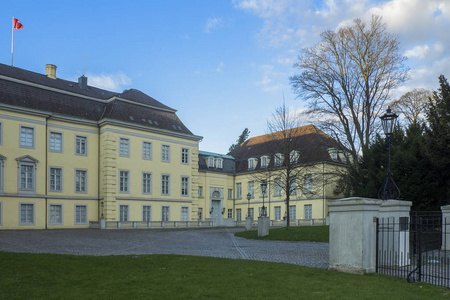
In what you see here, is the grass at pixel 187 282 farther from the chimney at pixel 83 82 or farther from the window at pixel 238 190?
the window at pixel 238 190

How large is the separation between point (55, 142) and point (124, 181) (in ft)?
22.1

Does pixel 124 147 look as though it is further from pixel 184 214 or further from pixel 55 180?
pixel 184 214

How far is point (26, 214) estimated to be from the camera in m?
31.3

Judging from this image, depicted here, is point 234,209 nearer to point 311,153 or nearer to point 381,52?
point 311,153

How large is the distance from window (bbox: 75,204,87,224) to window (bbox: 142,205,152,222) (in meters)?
5.28

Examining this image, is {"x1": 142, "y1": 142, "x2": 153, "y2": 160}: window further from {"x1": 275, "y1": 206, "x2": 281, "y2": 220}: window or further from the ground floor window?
{"x1": 275, "y1": 206, "x2": 281, "y2": 220}: window

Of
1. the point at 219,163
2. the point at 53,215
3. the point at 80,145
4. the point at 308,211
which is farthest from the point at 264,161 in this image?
the point at 53,215

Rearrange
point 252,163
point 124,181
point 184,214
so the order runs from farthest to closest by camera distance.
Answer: point 252,163, point 184,214, point 124,181

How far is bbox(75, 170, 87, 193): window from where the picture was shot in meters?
35.2

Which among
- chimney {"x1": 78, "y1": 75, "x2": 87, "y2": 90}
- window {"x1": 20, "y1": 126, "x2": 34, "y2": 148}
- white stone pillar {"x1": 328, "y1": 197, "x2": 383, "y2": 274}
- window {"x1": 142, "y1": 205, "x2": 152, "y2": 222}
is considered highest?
chimney {"x1": 78, "y1": 75, "x2": 87, "y2": 90}

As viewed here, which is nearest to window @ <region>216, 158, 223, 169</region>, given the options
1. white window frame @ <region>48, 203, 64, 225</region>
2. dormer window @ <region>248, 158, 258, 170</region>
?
dormer window @ <region>248, 158, 258, 170</region>

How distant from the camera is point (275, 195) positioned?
49.2 meters

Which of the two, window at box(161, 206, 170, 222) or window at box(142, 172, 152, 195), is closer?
window at box(142, 172, 152, 195)

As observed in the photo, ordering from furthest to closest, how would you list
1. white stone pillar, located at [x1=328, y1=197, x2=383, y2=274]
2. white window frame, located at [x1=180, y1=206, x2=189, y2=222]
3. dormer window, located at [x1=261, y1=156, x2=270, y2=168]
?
dormer window, located at [x1=261, y1=156, x2=270, y2=168]
white window frame, located at [x1=180, y1=206, x2=189, y2=222]
white stone pillar, located at [x1=328, y1=197, x2=383, y2=274]
